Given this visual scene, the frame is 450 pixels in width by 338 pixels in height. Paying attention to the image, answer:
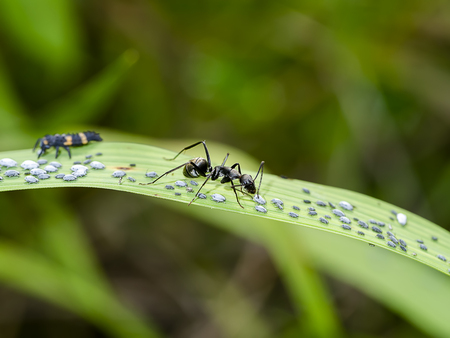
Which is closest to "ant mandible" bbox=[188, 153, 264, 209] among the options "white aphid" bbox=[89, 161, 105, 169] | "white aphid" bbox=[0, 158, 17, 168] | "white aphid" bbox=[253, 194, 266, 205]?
"white aphid" bbox=[253, 194, 266, 205]

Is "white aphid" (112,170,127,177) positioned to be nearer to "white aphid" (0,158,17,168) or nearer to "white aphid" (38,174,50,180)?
"white aphid" (38,174,50,180)

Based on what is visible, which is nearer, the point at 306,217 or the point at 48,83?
the point at 306,217

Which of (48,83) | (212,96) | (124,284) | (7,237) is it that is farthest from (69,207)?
(212,96)

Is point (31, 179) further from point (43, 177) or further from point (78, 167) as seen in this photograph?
point (78, 167)

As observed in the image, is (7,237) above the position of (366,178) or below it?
below

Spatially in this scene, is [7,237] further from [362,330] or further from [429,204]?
[429,204]

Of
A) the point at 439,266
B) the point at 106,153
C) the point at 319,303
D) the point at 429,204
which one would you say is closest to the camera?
the point at 439,266

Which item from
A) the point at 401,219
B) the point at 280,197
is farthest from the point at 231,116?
the point at 401,219
